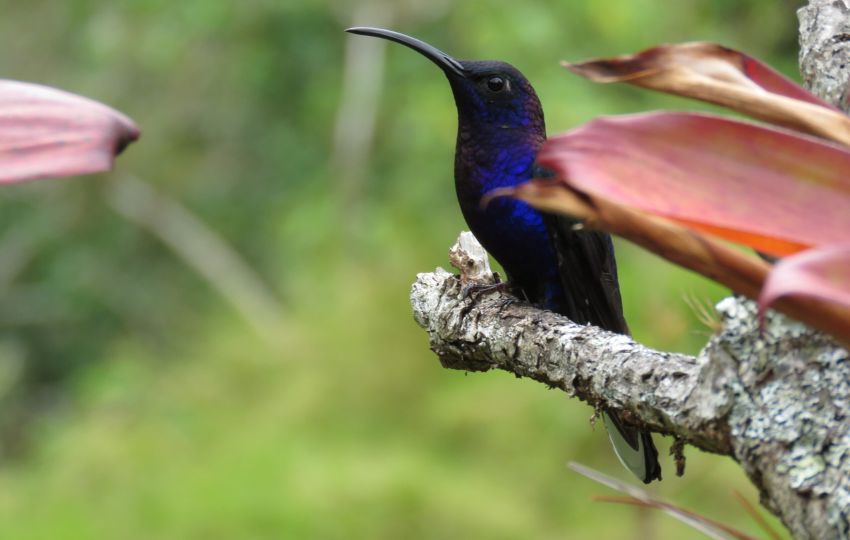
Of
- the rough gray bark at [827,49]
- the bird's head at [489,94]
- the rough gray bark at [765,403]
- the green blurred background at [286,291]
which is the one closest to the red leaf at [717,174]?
the rough gray bark at [765,403]

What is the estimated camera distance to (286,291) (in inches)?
364

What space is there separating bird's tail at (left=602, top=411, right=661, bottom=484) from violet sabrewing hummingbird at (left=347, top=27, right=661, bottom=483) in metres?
0.46

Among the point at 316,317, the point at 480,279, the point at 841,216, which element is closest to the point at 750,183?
the point at 841,216

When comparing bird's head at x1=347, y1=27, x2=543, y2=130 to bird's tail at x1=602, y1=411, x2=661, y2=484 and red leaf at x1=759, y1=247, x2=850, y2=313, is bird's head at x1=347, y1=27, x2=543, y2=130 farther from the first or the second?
red leaf at x1=759, y1=247, x2=850, y2=313

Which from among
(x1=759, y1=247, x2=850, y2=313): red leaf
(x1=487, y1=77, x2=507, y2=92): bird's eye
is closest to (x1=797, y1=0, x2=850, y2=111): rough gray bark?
(x1=759, y1=247, x2=850, y2=313): red leaf

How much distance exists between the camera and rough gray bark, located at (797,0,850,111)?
4.00 feet

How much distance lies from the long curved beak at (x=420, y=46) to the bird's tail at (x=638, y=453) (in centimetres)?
87

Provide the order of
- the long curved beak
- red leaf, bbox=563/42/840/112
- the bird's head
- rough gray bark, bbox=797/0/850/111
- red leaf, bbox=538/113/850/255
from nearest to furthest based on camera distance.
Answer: red leaf, bbox=538/113/850/255
red leaf, bbox=563/42/840/112
rough gray bark, bbox=797/0/850/111
the long curved beak
the bird's head

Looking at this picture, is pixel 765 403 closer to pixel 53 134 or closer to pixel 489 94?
pixel 53 134

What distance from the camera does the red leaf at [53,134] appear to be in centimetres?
65

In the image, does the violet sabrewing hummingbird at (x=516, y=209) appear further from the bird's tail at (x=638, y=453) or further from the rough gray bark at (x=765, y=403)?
the rough gray bark at (x=765, y=403)

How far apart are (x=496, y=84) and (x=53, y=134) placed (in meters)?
2.00

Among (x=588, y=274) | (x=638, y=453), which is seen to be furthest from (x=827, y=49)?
(x=588, y=274)

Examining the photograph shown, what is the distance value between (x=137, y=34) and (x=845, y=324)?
9.71 metres
